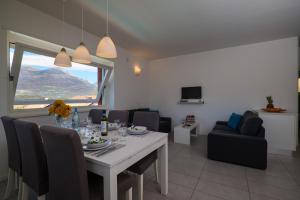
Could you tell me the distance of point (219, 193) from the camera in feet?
5.85

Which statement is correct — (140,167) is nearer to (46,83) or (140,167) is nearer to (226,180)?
(226,180)

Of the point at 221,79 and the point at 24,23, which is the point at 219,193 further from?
the point at 24,23

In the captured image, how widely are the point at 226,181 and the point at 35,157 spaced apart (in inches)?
92.3

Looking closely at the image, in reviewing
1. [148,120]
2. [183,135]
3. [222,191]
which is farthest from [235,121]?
[148,120]

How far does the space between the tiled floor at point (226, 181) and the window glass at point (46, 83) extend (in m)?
1.32

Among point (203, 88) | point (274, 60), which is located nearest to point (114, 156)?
point (203, 88)

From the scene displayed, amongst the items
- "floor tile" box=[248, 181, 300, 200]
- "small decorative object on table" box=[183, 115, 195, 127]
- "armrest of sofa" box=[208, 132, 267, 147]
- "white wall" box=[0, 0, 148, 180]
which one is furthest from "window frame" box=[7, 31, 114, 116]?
"small decorative object on table" box=[183, 115, 195, 127]

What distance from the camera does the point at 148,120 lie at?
2180 millimetres

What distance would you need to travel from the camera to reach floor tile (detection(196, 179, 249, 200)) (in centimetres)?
173

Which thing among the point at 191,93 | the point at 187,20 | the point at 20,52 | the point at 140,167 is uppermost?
the point at 187,20

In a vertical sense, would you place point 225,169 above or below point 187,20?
below

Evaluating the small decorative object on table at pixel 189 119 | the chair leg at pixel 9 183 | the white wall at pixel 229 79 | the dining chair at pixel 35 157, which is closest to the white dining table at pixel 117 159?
the dining chair at pixel 35 157

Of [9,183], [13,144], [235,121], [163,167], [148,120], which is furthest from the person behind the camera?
[235,121]

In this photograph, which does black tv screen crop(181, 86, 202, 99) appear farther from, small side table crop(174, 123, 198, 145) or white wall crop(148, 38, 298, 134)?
small side table crop(174, 123, 198, 145)
